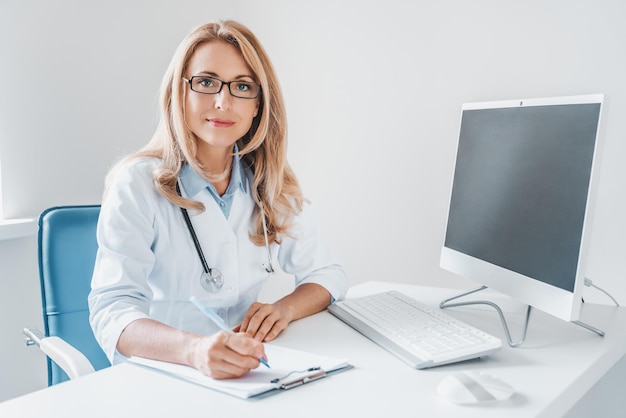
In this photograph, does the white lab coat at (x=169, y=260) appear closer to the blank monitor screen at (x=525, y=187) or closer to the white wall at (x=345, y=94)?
the blank monitor screen at (x=525, y=187)

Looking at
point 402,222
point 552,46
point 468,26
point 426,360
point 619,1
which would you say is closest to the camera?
point 426,360

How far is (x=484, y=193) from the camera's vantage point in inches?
56.2

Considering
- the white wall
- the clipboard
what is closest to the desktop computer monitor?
the clipboard

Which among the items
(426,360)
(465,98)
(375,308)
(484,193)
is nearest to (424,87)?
(465,98)

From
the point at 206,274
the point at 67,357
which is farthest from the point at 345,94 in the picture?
the point at 67,357

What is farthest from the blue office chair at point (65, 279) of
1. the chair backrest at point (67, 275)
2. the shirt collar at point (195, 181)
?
the shirt collar at point (195, 181)

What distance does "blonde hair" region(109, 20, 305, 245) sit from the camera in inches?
58.5

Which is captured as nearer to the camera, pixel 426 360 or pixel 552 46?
pixel 426 360

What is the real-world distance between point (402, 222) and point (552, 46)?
0.81 metres

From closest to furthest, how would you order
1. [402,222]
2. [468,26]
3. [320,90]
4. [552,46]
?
[552,46] → [468,26] → [402,222] → [320,90]

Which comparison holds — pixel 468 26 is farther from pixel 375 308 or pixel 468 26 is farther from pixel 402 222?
pixel 375 308

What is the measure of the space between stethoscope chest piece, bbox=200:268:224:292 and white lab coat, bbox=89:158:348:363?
13 millimetres

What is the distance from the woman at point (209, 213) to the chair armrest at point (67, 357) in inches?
2.9

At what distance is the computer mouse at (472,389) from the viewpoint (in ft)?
3.01
